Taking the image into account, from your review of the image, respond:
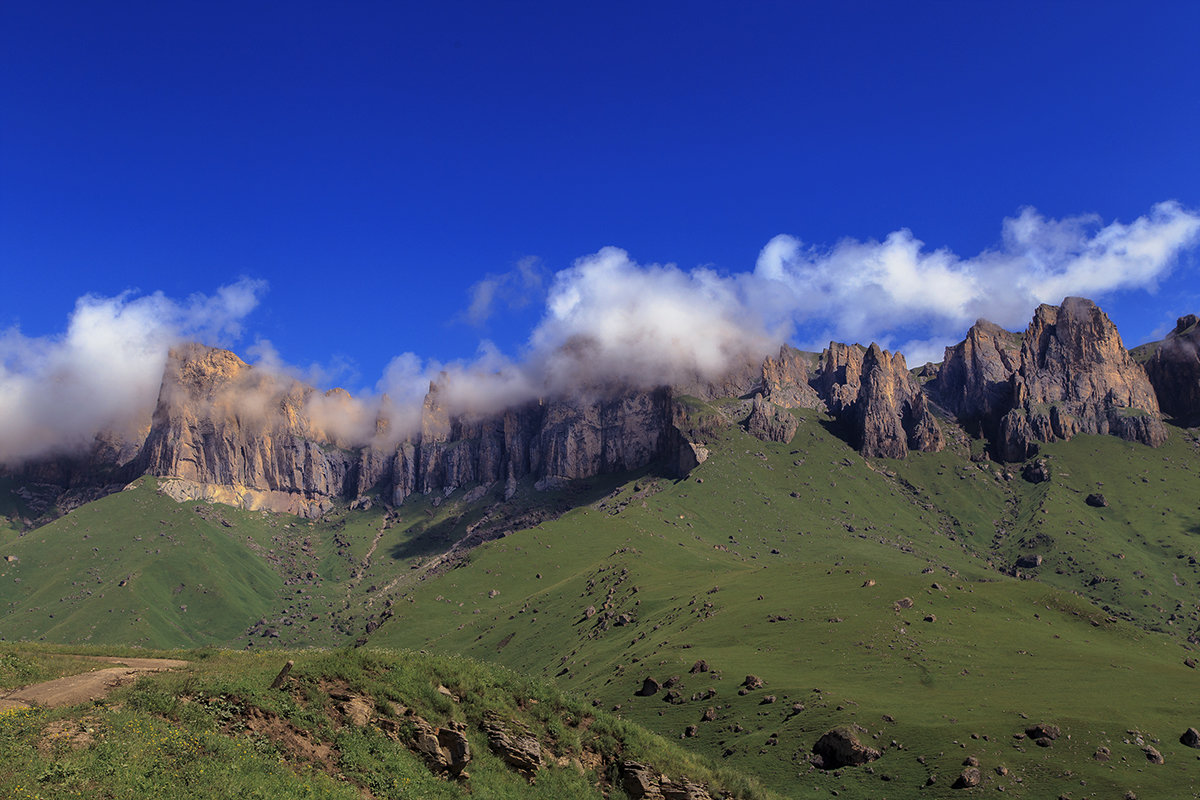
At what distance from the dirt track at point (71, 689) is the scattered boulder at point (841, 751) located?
7561 centimetres

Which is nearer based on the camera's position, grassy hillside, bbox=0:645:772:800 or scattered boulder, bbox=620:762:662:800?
grassy hillside, bbox=0:645:772:800

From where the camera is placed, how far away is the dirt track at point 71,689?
99.6 ft

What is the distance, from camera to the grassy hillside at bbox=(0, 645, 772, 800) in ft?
83.3

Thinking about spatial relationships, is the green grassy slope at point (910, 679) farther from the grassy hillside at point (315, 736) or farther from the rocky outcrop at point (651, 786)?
the rocky outcrop at point (651, 786)

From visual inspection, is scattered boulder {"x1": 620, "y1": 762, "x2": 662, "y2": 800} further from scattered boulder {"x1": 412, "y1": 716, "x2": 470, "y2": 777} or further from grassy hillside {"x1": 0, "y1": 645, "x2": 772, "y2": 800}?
scattered boulder {"x1": 412, "y1": 716, "x2": 470, "y2": 777}

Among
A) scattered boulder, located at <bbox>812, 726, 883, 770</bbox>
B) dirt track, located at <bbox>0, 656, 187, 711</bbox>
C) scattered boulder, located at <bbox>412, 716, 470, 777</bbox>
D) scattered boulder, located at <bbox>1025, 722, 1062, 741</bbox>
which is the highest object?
dirt track, located at <bbox>0, 656, 187, 711</bbox>

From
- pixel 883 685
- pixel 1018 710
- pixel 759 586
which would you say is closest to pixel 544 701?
pixel 1018 710

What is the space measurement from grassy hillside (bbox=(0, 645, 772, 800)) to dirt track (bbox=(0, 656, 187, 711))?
1.46m

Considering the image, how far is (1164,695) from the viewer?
4085 inches

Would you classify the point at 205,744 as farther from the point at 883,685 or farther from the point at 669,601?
the point at 669,601

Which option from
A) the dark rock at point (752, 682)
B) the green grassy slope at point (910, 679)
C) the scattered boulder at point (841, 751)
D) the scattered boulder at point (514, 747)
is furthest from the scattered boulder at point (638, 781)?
the dark rock at point (752, 682)

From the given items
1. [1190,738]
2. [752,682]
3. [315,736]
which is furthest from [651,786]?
[1190,738]

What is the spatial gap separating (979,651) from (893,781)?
47416 mm

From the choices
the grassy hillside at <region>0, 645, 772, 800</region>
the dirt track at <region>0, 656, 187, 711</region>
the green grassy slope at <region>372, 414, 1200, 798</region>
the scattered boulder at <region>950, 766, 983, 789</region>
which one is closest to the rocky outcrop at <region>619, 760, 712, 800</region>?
the grassy hillside at <region>0, 645, 772, 800</region>
